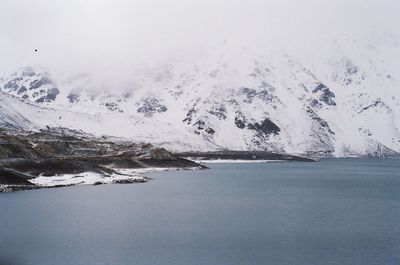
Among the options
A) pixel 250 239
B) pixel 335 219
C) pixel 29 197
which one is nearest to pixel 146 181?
pixel 29 197

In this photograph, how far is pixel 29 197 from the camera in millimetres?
104125

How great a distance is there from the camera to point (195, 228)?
248ft

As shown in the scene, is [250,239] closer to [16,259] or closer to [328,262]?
[328,262]

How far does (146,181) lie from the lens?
151 meters

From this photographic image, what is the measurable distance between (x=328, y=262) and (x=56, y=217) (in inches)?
1592

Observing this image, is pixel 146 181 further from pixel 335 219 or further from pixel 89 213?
pixel 335 219

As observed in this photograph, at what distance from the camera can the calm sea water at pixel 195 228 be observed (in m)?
58.9

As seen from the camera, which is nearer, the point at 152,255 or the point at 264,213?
the point at 152,255

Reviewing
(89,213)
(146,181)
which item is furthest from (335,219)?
(146,181)

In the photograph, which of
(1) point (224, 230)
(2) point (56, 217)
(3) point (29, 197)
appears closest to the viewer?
(1) point (224, 230)

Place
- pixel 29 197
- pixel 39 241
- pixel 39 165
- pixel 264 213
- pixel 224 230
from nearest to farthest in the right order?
pixel 39 241, pixel 224 230, pixel 264 213, pixel 29 197, pixel 39 165

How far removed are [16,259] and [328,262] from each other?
93.0ft

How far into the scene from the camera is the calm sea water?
58.9 meters

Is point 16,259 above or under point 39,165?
under
